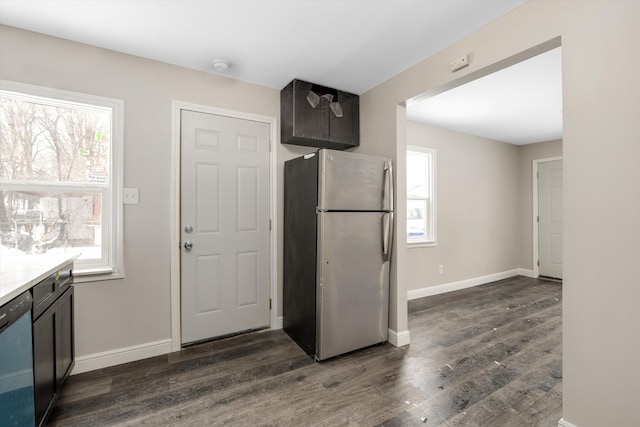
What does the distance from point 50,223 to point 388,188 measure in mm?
2636

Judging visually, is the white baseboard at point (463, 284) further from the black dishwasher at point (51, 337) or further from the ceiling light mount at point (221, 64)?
the black dishwasher at point (51, 337)

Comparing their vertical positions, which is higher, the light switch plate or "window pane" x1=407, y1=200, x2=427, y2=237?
the light switch plate

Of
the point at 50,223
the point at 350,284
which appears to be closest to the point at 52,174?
the point at 50,223

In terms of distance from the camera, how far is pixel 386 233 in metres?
2.55

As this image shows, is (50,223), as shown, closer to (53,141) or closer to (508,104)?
(53,141)

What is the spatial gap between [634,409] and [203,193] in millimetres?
3001

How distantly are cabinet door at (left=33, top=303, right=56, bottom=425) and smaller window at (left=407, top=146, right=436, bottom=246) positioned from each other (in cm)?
376

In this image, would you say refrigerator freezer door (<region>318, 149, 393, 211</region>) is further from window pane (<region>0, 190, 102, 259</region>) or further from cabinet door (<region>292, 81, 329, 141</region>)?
window pane (<region>0, 190, 102, 259</region>)

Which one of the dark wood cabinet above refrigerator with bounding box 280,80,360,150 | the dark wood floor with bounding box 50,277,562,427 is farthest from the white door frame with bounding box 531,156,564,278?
the dark wood cabinet above refrigerator with bounding box 280,80,360,150

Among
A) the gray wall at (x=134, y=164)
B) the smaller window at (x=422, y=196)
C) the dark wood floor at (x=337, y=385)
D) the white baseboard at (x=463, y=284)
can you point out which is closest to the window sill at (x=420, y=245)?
the smaller window at (x=422, y=196)

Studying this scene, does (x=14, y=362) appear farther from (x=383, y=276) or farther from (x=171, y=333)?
(x=383, y=276)

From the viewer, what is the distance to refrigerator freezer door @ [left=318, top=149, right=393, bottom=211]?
7.63 ft

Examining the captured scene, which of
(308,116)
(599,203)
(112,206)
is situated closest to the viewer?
(599,203)

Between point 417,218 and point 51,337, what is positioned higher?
point 417,218
